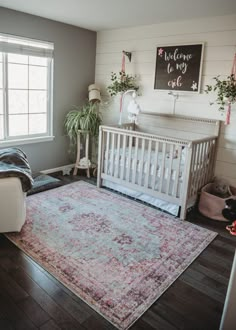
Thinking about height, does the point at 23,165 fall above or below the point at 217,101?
below

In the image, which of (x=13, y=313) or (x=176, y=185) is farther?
(x=176, y=185)

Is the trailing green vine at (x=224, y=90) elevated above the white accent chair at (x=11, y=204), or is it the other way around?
the trailing green vine at (x=224, y=90)

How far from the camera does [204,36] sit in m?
3.51

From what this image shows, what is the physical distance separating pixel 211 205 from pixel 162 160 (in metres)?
0.79

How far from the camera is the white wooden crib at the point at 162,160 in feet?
10.5

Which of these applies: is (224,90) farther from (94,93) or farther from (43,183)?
(43,183)

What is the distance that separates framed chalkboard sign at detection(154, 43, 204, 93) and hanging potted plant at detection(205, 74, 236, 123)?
8.6 inches

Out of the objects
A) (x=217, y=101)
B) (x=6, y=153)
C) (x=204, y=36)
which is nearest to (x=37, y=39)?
(x=6, y=153)

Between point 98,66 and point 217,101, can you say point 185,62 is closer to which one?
point 217,101

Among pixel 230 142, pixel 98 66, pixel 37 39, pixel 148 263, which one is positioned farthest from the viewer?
pixel 98 66

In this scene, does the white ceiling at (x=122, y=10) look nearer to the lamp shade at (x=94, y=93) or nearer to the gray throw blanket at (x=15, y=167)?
the lamp shade at (x=94, y=93)

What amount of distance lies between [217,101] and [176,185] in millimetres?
1224

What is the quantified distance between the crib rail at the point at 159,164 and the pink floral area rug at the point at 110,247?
11.2 inches

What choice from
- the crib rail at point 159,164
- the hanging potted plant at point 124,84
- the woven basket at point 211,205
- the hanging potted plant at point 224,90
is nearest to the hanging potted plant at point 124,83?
the hanging potted plant at point 124,84
